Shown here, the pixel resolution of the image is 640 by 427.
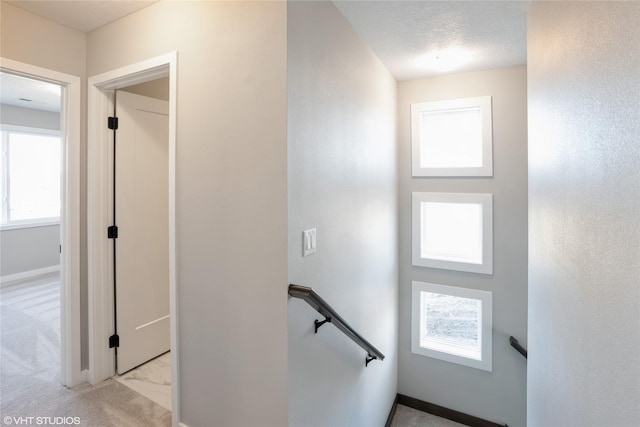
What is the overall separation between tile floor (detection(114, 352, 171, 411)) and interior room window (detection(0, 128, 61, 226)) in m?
4.04

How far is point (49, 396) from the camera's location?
222cm

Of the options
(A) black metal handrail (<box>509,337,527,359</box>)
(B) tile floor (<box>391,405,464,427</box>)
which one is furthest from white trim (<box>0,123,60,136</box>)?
(A) black metal handrail (<box>509,337,527,359</box>)

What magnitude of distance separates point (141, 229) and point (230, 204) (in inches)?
53.3

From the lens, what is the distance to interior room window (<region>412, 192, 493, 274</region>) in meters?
2.96

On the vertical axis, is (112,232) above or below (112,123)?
below

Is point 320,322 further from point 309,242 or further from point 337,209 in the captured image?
point 337,209

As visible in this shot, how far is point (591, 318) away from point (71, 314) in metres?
2.89

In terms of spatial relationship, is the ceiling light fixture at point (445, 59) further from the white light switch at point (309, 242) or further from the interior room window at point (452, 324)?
the interior room window at point (452, 324)

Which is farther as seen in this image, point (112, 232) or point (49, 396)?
point (112, 232)

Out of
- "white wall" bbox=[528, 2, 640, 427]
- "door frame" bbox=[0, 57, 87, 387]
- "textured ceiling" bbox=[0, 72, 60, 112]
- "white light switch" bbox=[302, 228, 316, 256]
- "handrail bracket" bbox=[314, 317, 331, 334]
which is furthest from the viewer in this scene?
"textured ceiling" bbox=[0, 72, 60, 112]

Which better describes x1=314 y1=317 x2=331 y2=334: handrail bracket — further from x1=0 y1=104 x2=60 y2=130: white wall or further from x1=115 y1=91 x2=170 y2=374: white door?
x1=0 y1=104 x2=60 y2=130: white wall

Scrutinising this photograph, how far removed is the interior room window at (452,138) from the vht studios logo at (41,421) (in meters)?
3.21

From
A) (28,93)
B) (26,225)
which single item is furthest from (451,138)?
(26,225)

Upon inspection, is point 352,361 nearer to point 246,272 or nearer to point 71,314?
point 246,272
